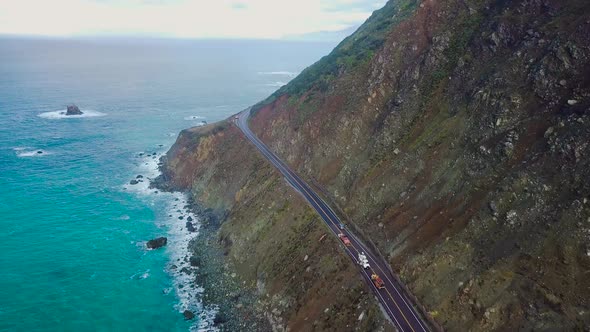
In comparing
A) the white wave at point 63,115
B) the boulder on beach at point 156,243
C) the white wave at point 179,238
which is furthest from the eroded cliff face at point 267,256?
the white wave at point 63,115

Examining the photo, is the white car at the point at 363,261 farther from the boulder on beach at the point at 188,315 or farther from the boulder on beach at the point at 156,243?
the boulder on beach at the point at 156,243

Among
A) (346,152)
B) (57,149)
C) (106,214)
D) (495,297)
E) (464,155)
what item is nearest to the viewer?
(495,297)

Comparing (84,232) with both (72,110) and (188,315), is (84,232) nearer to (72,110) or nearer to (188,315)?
(188,315)

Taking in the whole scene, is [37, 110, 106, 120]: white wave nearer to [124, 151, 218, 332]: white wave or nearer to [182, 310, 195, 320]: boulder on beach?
[124, 151, 218, 332]: white wave

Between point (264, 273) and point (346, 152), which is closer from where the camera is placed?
point (264, 273)

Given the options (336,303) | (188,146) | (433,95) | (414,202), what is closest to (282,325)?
(336,303)

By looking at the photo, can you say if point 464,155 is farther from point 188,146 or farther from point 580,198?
point 188,146
